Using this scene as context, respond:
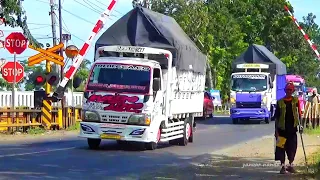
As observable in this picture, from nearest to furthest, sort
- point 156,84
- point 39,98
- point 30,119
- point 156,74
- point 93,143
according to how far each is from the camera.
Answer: point 156,84, point 156,74, point 93,143, point 30,119, point 39,98

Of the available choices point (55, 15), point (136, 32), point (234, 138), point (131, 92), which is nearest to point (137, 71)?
point (131, 92)

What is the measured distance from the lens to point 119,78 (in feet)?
62.8

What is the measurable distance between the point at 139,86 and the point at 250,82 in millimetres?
19524

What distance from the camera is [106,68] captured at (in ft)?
63.1

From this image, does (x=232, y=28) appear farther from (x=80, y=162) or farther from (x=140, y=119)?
(x=80, y=162)

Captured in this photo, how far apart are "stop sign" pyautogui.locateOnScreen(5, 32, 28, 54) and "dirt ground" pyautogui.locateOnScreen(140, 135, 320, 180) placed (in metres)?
10.4

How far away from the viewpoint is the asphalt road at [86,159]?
14.2 metres

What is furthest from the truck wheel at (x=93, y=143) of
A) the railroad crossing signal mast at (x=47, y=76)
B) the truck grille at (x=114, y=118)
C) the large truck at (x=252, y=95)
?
the large truck at (x=252, y=95)

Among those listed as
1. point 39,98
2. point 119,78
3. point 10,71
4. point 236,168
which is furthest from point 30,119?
point 236,168

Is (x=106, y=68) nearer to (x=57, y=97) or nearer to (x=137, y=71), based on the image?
(x=137, y=71)

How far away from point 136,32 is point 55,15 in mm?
21946

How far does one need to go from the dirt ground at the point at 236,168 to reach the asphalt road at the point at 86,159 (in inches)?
20.3

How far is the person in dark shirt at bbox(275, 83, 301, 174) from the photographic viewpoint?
46.2 ft

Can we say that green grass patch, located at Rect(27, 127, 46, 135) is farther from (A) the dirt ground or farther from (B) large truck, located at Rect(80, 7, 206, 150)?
(A) the dirt ground
